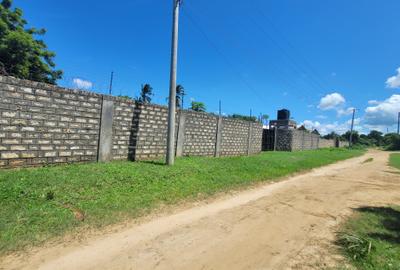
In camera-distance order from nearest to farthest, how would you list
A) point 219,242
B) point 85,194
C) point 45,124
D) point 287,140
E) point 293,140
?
point 219,242
point 85,194
point 45,124
point 287,140
point 293,140

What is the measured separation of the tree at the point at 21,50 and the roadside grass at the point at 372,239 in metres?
19.6

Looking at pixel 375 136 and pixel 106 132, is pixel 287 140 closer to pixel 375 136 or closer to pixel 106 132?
pixel 106 132

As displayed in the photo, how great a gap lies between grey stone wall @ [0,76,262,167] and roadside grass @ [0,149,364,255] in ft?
1.54

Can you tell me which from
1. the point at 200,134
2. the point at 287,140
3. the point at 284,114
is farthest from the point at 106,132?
the point at 284,114

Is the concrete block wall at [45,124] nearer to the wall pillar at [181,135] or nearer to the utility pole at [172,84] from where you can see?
the utility pole at [172,84]

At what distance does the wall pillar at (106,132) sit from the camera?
29.1ft

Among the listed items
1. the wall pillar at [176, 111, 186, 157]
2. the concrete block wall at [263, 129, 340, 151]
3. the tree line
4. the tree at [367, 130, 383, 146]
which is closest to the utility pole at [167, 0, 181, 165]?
the wall pillar at [176, 111, 186, 157]

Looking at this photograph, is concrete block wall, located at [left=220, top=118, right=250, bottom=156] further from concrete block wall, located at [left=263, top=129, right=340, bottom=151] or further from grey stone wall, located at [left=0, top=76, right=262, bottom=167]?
concrete block wall, located at [left=263, top=129, right=340, bottom=151]

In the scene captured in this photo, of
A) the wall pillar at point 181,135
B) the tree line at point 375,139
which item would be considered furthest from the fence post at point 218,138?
the tree line at point 375,139

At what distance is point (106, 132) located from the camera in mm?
9023

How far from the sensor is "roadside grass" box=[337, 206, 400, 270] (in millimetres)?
3948

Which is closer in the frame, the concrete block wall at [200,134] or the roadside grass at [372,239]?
the roadside grass at [372,239]

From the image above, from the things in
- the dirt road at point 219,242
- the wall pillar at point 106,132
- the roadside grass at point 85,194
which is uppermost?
the wall pillar at point 106,132

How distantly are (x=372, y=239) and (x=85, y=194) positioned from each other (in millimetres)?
5440
